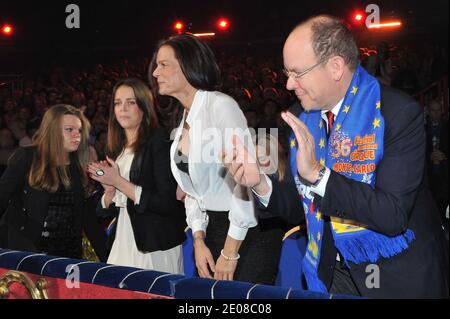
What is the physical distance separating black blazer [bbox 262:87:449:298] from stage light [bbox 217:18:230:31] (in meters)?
13.1

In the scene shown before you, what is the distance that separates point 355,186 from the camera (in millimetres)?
1854

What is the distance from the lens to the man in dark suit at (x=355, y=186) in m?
1.86

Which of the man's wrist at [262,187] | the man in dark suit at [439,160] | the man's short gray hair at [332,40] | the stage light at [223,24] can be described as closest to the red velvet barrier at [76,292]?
the man's wrist at [262,187]

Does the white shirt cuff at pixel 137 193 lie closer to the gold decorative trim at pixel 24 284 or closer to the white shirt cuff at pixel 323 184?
the gold decorative trim at pixel 24 284

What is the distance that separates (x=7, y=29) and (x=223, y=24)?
4747 millimetres

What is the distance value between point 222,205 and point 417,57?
7.92 metres

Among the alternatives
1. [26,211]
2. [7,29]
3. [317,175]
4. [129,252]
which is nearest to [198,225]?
[129,252]

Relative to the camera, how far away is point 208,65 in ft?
9.62

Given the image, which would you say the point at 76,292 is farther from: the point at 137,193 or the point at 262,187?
the point at 137,193

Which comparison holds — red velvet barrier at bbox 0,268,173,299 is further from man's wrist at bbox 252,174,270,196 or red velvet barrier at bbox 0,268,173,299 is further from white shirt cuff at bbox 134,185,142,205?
white shirt cuff at bbox 134,185,142,205

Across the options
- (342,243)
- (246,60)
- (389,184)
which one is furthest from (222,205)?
(246,60)

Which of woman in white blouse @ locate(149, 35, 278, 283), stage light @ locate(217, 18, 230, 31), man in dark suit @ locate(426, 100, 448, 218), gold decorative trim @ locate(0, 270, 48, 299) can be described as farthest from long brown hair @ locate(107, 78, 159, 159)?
stage light @ locate(217, 18, 230, 31)

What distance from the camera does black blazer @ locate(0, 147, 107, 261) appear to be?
3.70m

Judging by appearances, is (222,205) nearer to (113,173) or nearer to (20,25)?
(113,173)
